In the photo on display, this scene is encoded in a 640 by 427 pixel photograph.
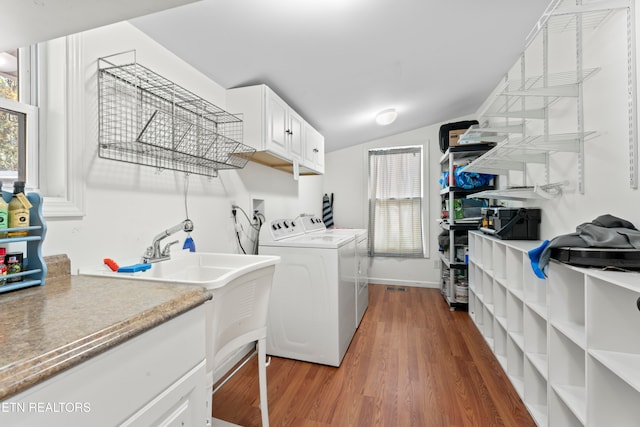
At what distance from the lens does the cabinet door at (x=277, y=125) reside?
210 centimetres

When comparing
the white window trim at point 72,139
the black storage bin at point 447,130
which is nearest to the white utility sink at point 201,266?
the white window trim at point 72,139

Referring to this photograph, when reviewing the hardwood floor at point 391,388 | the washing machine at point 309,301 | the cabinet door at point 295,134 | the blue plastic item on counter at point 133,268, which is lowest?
the hardwood floor at point 391,388

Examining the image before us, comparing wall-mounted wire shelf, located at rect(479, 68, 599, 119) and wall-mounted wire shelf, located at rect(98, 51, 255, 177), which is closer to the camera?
wall-mounted wire shelf, located at rect(98, 51, 255, 177)

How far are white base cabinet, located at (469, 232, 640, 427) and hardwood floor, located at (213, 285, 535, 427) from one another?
189 millimetres

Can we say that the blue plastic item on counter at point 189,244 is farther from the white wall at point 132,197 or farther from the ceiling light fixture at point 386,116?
the ceiling light fixture at point 386,116

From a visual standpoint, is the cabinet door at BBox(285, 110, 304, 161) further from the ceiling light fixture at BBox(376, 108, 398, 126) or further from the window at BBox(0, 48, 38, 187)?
the window at BBox(0, 48, 38, 187)

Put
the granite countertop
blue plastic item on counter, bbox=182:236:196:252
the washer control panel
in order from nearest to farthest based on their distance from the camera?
the granite countertop
blue plastic item on counter, bbox=182:236:196:252
the washer control panel

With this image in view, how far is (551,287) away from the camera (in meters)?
1.36

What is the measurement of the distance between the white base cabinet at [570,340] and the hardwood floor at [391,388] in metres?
0.19

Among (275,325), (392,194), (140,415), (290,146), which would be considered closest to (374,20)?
(290,146)

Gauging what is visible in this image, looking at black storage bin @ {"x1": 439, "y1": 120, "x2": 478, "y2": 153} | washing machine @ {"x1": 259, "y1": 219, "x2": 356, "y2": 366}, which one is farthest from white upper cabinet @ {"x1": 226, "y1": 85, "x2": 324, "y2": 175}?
black storage bin @ {"x1": 439, "y1": 120, "x2": 478, "y2": 153}

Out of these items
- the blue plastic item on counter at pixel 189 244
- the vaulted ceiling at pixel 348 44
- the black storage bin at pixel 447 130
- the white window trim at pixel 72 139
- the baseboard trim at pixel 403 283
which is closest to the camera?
the white window trim at pixel 72 139

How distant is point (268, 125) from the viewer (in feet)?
6.80

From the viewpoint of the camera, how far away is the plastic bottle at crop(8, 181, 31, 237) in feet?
2.85
